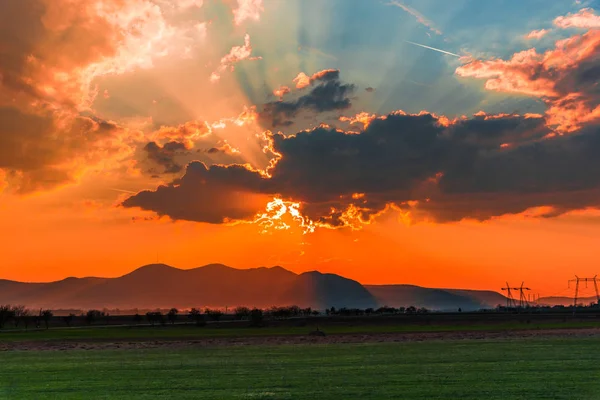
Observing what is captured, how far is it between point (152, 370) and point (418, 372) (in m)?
17.5

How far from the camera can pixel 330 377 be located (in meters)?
33.9

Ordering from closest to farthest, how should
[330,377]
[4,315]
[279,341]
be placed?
[330,377] < [279,341] < [4,315]

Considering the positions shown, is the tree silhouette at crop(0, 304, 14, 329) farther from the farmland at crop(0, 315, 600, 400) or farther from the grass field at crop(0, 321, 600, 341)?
the farmland at crop(0, 315, 600, 400)

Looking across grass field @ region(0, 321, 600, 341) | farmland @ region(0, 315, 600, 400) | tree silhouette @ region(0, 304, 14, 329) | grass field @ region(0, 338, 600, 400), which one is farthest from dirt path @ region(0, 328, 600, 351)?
tree silhouette @ region(0, 304, 14, 329)

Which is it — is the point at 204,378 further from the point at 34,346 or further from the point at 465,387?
the point at 34,346

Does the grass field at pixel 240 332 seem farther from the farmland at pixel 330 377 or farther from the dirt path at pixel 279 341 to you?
the farmland at pixel 330 377

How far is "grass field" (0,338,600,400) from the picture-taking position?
27.6m

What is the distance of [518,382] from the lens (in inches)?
1175

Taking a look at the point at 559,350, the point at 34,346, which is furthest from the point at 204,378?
the point at 34,346

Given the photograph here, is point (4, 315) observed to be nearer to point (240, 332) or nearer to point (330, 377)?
point (240, 332)

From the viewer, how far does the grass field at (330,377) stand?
90.4 feet

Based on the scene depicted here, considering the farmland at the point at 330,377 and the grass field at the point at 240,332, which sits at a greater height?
the grass field at the point at 240,332

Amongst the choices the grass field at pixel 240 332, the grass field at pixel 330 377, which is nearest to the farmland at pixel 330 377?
the grass field at pixel 330 377

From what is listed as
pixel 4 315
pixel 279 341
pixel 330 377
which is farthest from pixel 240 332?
pixel 330 377
